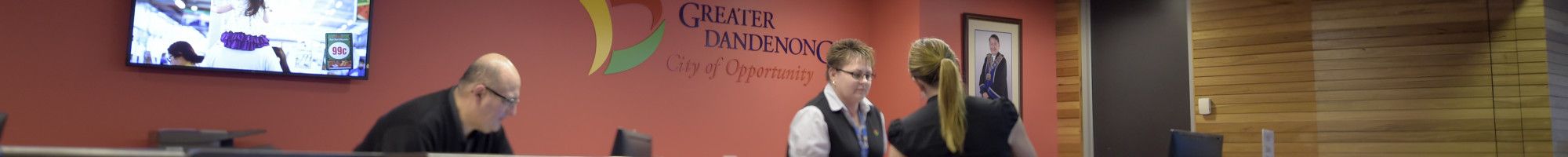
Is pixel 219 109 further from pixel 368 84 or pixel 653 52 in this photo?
pixel 653 52

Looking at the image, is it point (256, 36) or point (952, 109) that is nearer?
point (952, 109)

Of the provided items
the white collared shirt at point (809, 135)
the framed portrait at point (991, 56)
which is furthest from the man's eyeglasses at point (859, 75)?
the framed portrait at point (991, 56)

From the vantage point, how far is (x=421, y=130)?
2809mm

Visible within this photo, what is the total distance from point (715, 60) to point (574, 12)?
0.77 metres

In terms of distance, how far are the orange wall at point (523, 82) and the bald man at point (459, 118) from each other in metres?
2.22

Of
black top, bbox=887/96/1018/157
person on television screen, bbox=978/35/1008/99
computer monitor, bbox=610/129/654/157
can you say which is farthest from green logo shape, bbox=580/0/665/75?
black top, bbox=887/96/1018/157

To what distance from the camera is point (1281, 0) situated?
256 inches

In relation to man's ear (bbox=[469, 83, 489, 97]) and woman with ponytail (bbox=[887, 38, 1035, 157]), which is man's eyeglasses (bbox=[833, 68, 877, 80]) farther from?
man's ear (bbox=[469, 83, 489, 97])

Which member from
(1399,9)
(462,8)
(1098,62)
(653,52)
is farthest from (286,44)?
(1399,9)

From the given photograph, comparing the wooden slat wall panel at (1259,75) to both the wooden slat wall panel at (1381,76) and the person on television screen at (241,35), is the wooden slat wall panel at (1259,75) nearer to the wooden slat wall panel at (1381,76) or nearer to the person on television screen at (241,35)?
the wooden slat wall panel at (1381,76)

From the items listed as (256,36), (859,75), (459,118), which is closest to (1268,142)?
(859,75)

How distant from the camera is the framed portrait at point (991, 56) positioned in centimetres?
666

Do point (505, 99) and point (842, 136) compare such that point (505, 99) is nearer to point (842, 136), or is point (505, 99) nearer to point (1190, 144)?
point (842, 136)

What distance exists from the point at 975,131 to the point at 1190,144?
5.80 ft
